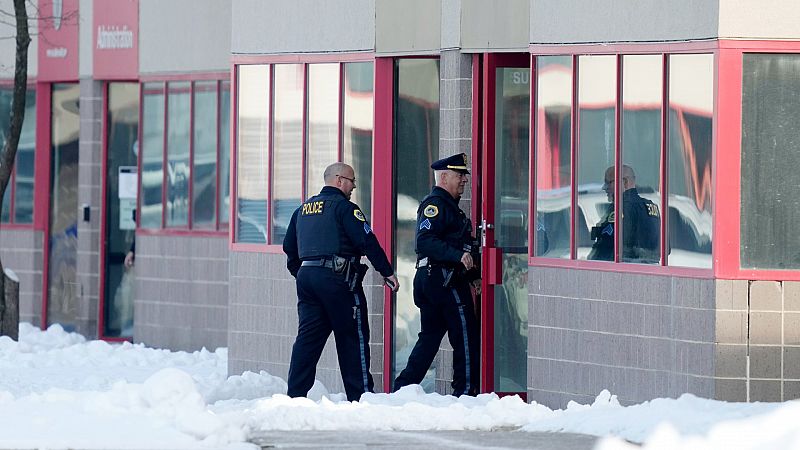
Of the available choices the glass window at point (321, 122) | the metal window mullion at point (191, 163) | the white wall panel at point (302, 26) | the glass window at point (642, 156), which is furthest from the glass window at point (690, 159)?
the metal window mullion at point (191, 163)

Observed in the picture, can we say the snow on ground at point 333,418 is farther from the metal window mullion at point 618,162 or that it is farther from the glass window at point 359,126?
the glass window at point 359,126

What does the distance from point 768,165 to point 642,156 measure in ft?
3.34

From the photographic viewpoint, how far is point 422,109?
15.8 metres

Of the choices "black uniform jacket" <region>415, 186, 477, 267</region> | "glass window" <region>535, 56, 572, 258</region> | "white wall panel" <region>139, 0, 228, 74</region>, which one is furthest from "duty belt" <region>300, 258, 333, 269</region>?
"white wall panel" <region>139, 0, 228, 74</region>

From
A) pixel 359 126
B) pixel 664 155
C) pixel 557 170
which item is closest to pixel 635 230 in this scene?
pixel 664 155

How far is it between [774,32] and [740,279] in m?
1.67

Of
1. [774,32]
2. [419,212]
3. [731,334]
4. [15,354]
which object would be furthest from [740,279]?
[15,354]

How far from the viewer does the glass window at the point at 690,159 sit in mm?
12953

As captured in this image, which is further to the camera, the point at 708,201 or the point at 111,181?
the point at 111,181

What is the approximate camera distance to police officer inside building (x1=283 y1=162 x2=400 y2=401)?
551 inches

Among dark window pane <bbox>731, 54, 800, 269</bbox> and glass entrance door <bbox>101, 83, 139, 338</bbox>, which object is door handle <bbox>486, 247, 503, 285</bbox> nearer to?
dark window pane <bbox>731, 54, 800, 269</bbox>

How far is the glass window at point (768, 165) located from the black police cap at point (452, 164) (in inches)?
100

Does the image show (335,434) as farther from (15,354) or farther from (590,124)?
(15,354)

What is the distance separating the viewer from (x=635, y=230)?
13.6 m
